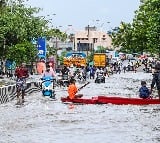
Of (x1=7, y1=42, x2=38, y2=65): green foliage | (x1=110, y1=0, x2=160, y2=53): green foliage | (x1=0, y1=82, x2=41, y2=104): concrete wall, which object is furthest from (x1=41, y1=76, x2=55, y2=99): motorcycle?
(x1=7, y1=42, x2=38, y2=65): green foliage

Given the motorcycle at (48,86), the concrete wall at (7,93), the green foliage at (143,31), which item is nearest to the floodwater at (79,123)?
the concrete wall at (7,93)

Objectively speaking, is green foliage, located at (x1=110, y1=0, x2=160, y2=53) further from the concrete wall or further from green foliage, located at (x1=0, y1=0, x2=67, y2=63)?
the concrete wall

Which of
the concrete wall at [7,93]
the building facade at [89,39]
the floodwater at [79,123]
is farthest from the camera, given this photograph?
the building facade at [89,39]

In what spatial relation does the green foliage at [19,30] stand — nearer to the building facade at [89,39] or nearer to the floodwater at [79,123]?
the floodwater at [79,123]

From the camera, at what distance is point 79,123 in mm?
19031

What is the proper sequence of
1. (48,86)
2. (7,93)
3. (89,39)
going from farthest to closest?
1. (89,39)
2. (48,86)
3. (7,93)

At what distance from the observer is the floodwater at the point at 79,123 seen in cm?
1550

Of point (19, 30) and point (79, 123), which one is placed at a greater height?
point (19, 30)

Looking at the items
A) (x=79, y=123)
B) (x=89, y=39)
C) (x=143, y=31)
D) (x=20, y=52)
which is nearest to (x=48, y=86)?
(x=79, y=123)

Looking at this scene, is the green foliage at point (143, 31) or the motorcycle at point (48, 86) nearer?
the motorcycle at point (48, 86)

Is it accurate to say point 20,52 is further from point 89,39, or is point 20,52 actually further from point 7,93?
point 89,39

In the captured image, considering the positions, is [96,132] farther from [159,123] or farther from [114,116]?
[114,116]

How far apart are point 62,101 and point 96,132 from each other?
1133 centimetres

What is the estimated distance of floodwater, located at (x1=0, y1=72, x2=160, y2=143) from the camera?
15.5 m
